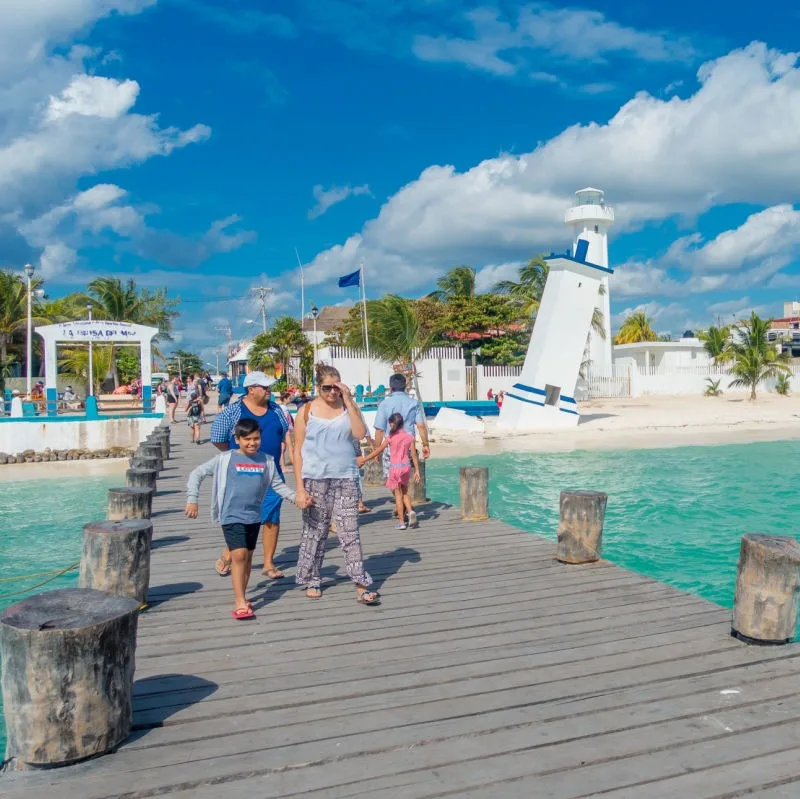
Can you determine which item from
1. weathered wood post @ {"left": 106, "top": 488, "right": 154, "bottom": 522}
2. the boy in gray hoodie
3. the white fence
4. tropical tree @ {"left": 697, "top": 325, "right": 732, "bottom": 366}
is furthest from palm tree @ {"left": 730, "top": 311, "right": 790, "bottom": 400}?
the boy in gray hoodie

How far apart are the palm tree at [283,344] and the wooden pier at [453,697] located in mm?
38830

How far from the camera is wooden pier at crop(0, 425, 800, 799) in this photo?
3285 millimetres

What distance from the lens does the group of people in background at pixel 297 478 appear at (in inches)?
209

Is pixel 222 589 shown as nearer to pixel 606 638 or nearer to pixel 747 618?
pixel 606 638

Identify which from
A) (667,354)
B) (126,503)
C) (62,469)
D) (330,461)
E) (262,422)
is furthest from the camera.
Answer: (667,354)

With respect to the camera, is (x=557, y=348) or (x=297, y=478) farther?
(x=557, y=348)

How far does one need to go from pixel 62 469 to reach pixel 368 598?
20688 mm

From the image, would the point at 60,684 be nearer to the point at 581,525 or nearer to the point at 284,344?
the point at 581,525

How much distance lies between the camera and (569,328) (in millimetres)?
27734

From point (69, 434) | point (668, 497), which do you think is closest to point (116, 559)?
point (668, 497)

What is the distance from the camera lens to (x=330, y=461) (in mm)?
5590

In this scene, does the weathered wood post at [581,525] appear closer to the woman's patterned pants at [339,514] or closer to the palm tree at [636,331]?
the woman's patterned pants at [339,514]

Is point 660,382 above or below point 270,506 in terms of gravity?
above

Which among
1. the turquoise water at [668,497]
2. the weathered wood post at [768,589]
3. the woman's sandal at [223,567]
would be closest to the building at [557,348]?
the turquoise water at [668,497]
